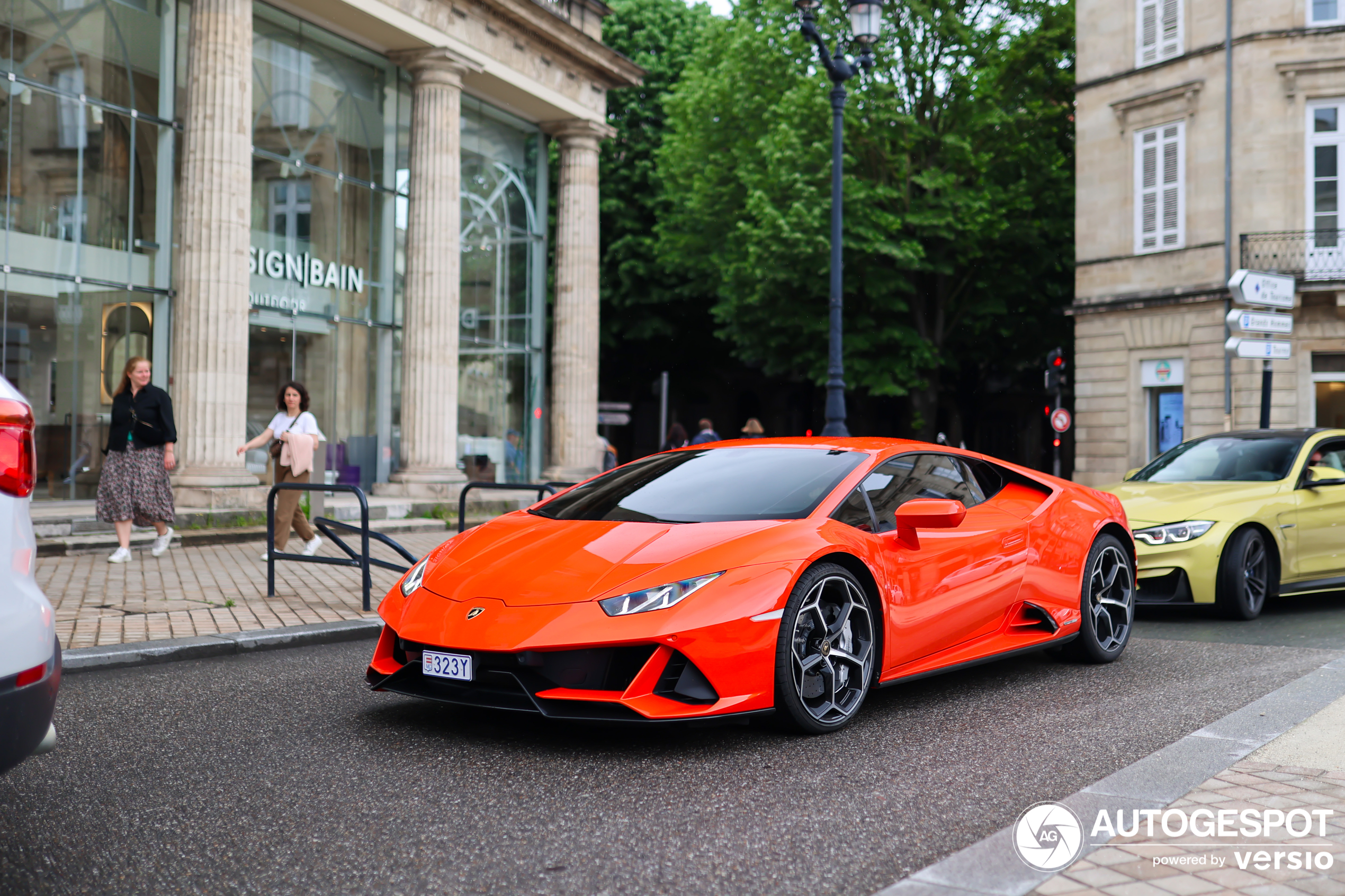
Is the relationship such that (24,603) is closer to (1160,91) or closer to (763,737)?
(763,737)

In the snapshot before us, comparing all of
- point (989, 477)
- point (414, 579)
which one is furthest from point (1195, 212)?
point (414, 579)

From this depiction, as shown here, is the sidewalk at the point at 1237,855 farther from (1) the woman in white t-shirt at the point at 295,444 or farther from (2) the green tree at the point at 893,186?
(2) the green tree at the point at 893,186

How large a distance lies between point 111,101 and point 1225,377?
21024 millimetres

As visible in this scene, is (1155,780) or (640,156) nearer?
(1155,780)

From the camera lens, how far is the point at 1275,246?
961 inches

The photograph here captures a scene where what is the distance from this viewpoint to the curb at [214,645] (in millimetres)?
6480

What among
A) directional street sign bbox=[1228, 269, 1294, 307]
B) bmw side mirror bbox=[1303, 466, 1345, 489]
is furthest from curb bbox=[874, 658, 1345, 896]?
directional street sign bbox=[1228, 269, 1294, 307]

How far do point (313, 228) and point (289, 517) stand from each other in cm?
889

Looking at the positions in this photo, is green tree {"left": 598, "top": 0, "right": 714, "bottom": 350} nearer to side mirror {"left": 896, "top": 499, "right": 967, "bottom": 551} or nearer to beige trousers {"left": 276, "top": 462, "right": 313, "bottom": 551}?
beige trousers {"left": 276, "top": 462, "right": 313, "bottom": 551}

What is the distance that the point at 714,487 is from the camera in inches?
219

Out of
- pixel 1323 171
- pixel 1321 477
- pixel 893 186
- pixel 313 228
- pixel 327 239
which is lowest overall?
pixel 1321 477

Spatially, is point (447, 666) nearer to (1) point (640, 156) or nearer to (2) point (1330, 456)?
(2) point (1330, 456)

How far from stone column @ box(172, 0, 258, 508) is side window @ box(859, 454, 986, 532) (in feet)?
36.5

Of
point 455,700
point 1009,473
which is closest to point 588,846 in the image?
point 455,700
